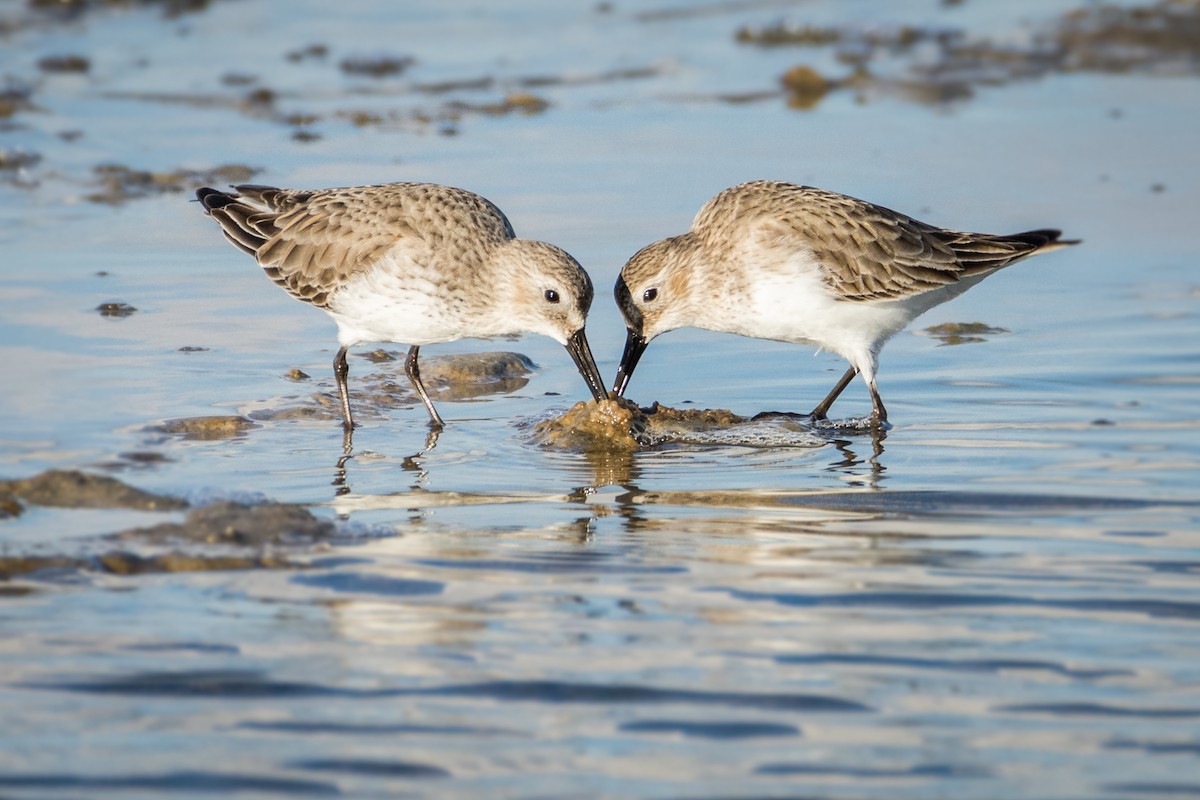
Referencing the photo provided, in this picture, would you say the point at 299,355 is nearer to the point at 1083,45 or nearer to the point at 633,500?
the point at 633,500

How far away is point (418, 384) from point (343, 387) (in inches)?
16.1

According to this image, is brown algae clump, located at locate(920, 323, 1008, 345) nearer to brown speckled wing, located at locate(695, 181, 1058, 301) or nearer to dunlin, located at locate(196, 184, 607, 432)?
brown speckled wing, located at locate(695, 181, 1058, 301)

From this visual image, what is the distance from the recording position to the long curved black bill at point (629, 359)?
341 inches

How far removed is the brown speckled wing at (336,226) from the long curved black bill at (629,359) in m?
0.88

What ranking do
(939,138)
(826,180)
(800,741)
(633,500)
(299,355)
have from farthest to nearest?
(939,138) < (826,180) < (299,355) < (633,500) < (800,741)

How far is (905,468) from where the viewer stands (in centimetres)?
758

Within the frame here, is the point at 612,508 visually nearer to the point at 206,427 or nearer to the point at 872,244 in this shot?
the point at 206,427

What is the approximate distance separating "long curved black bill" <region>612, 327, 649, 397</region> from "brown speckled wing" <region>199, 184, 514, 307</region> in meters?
0.88

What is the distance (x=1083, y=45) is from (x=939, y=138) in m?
4.78

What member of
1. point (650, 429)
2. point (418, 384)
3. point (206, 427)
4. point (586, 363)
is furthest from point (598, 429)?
point (206, 427)

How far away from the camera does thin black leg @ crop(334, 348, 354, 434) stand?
27.4 feet

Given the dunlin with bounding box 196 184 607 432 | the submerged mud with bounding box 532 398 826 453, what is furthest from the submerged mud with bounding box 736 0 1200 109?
the submerged mud with bounding box 532 398 826 453

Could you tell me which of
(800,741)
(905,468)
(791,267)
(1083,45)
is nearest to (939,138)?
(1083,45)

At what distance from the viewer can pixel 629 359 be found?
880cm
